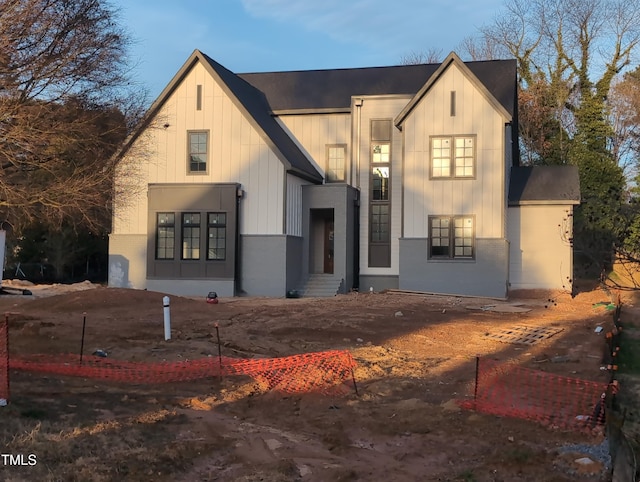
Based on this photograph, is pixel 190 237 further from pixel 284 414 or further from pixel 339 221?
pixel 284 414

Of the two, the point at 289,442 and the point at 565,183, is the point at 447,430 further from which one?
the point at 565,183

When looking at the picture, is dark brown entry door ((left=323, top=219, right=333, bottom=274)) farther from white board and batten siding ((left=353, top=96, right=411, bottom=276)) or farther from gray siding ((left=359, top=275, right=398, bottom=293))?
gray siding ((left=359, top=275, right=398, bottom=293))

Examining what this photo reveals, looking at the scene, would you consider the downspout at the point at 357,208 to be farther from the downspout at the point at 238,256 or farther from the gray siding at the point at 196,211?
the gray siding at the point at 196,211

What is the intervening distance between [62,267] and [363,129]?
19767 millimetres

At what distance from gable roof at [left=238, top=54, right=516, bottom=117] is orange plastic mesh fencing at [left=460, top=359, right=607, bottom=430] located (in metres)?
18.0

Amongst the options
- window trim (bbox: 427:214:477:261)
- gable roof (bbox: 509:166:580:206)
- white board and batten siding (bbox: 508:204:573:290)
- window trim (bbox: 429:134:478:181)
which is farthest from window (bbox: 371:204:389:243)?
gable roof (bbox: 509:166:580:206)

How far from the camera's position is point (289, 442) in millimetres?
6535

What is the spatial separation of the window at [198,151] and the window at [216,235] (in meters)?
2.03

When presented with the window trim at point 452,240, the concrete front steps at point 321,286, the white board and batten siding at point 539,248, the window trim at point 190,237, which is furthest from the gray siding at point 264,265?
the white board and batten siding at point 539,248

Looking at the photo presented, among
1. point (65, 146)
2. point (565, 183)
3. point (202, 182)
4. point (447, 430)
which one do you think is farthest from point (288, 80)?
point (447, 430)

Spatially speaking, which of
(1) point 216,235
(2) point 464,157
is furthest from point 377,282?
(1) point 216,235

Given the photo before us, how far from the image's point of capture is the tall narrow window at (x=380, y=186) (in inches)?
1012

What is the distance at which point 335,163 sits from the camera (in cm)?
2664

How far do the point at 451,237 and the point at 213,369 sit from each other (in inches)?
599
